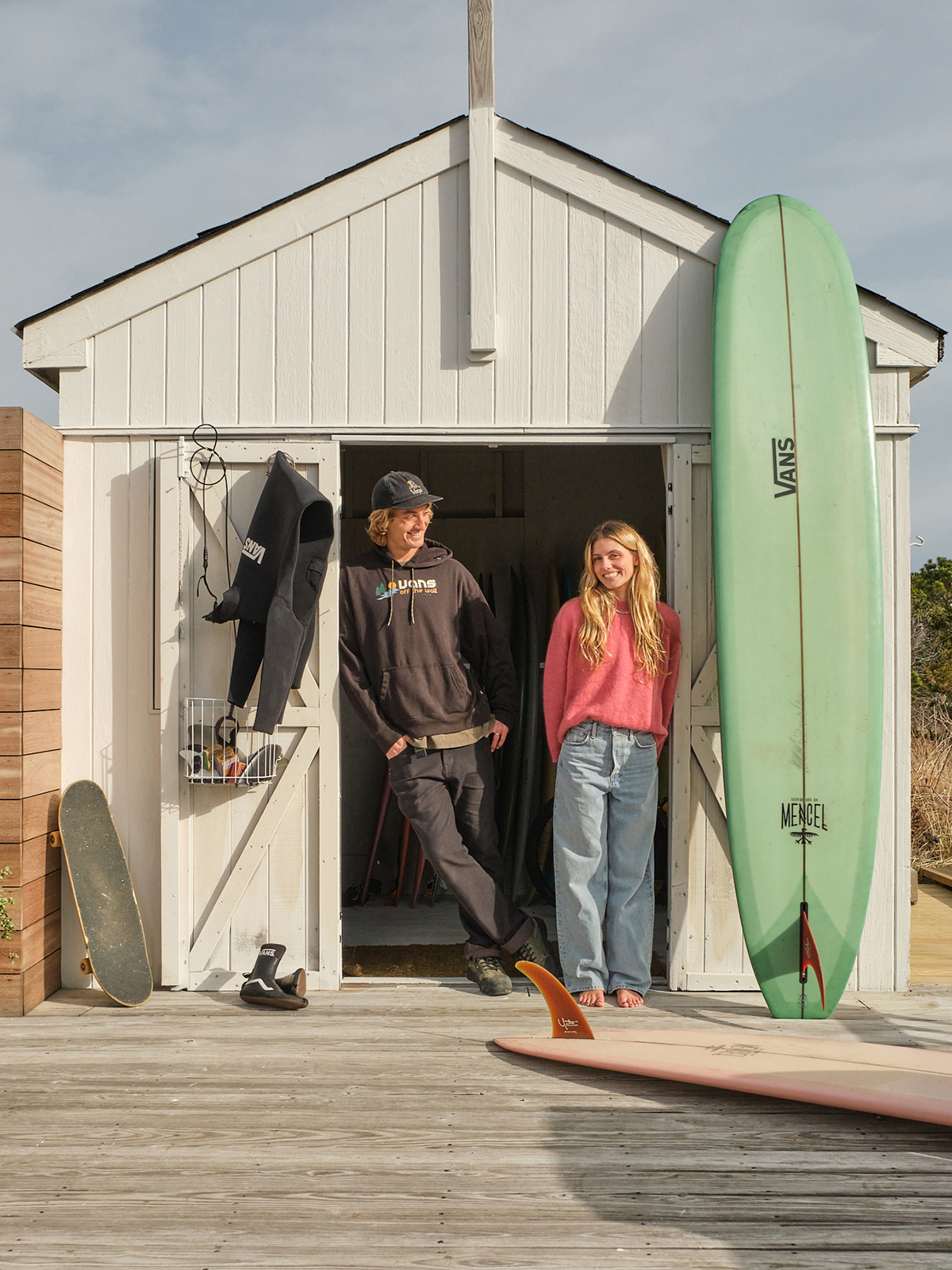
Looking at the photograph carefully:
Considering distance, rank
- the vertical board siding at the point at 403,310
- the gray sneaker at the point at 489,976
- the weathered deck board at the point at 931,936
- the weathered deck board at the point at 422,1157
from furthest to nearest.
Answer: the weathered deck board at the point at 931,936 → the vertical board siding at the point at 403,310 → the gray sneaker at the point at 489,976 → the weathered deck board at the point at 422,1157

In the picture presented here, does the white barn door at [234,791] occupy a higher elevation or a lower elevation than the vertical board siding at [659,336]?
lower

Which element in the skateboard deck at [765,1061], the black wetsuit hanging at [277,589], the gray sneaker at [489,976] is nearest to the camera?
the skateboard deck at [765,1061]

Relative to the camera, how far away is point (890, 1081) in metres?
2.24

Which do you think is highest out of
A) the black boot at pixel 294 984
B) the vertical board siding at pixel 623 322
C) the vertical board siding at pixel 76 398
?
the vertical board siding at pixel 623 322

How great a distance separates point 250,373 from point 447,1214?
2.60 meters

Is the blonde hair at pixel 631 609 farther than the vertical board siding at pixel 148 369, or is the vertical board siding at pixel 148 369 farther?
the vertical board siding at pixel 148 369

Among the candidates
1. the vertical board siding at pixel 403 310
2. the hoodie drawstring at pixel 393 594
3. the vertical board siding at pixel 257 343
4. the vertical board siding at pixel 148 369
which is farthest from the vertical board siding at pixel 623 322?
the vertical board siding at pixel 148 369

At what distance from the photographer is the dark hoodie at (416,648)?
321 centimetres

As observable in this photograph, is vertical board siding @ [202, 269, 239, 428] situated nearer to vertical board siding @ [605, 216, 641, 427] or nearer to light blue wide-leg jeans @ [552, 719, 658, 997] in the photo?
vertical board siding @ [605, 216, 641, 427]

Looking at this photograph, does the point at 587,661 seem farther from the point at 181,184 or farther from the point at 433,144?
the point at 181,184

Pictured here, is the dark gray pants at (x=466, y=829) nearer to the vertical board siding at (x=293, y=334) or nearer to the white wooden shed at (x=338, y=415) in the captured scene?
the white wooden shed at (x=338, y=415)

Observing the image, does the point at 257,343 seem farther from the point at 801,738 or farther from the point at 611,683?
the point at 801,738

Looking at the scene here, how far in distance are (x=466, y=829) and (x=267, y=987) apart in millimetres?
833

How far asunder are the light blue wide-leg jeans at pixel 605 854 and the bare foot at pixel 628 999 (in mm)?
51
